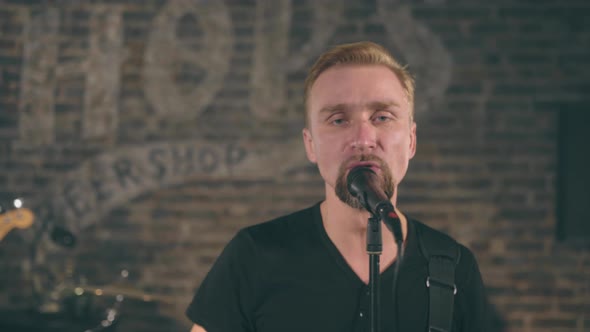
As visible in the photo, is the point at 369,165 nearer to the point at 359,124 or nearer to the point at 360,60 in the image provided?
the point at 359,124

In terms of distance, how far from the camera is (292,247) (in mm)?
1782

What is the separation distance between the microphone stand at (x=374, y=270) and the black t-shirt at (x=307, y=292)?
41 cm

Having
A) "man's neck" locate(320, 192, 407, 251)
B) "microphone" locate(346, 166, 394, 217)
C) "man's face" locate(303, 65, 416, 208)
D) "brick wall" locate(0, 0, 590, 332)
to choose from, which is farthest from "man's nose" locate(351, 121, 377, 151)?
"brick wall" locate(0, 0, 590, 332)

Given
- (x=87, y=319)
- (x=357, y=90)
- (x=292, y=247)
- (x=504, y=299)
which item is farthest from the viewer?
(x=504, y=299)

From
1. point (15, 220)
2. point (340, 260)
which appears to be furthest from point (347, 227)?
point (15, 220)

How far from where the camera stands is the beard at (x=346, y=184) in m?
1.50

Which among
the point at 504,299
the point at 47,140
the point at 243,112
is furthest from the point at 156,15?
the point at 504,299

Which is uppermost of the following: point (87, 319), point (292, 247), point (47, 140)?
point (47, 140)

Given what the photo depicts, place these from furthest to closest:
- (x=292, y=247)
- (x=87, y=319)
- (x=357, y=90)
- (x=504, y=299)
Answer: (x=504, y=299) → (x=87, y=319) → (x=292, y=247) → (x=357, y=90)

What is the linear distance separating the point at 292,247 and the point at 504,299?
8.04 feet

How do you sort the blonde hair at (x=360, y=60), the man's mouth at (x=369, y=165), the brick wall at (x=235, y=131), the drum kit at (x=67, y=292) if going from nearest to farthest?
the man's mouth at (x=369, y=165) < the blonde hair at (x=360, y=60) < the drum kit at (x=67, y=292) < the brick wall at (x=235, y=131)

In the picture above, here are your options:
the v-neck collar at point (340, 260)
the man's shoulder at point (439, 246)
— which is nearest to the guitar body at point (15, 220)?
the v-neck collar at point (340, 260)

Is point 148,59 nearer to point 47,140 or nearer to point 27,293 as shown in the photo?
point 47,140

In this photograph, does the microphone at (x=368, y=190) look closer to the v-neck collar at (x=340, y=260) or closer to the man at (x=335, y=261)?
the man at (x=335, y=261)
